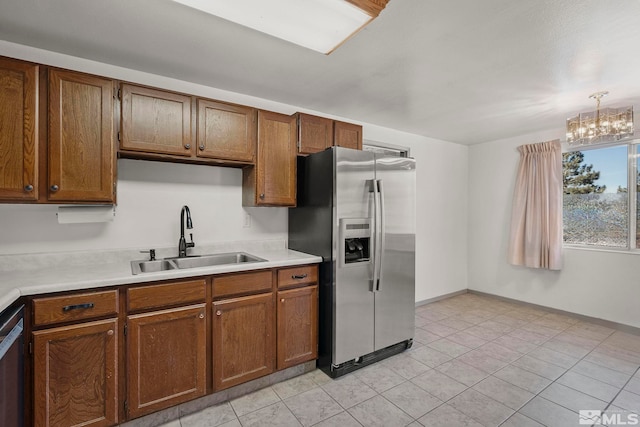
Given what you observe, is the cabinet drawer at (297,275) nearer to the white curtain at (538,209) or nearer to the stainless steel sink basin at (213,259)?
the stainless steel sink basin at (213,259)

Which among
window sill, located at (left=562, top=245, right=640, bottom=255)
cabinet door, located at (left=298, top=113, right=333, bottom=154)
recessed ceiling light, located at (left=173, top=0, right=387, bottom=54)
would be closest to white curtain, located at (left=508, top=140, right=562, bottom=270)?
window sill, located at (left=562, top=245, right=640, bottom=255)

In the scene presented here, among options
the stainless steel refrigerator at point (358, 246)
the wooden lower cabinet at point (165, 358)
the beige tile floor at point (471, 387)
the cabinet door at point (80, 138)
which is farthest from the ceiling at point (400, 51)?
the beige tile floor at point (471, 387)

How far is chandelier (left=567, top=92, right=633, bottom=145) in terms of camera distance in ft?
8.28

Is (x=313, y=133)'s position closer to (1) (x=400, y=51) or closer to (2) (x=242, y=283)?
(1) (x=400, y=51)

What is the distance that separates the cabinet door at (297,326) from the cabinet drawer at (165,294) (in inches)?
24.8

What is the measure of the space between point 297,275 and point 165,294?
965 mm

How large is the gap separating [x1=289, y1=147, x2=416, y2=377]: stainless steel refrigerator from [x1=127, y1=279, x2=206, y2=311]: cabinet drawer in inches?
40.0

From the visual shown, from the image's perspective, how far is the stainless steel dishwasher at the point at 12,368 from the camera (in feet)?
4.18

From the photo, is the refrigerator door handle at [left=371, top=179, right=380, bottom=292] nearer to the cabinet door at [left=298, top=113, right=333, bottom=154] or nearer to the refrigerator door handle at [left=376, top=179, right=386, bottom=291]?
the refrigerator door handle at [left=376, top=179, right=386, bottom=291]

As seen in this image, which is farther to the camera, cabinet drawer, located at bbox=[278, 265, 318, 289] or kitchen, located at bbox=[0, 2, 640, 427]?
cabinet drawer, located at bbox=[278, 265, 318, 289]

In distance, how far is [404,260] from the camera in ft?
9.28

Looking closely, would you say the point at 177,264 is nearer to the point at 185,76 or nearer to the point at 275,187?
the point at 275,187

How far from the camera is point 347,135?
10.2 ft

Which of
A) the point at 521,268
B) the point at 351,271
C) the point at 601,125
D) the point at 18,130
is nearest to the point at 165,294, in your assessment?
the point at 18,130
